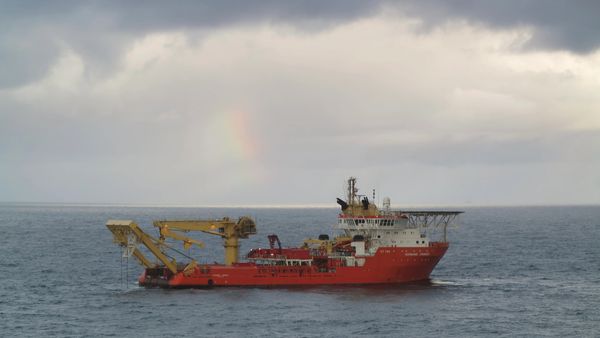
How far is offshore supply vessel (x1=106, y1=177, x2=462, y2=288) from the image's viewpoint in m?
73.8

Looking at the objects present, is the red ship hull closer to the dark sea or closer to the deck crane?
the deck crane

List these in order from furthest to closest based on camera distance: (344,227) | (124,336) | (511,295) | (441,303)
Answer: (344,227), (511,295), (441,303), (124,336)

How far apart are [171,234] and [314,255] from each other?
13.5 metres

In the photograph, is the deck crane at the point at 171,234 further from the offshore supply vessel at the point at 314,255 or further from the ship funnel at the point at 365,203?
the ship funnel at the point at 365,203

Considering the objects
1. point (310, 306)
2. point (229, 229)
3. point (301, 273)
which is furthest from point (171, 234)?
point (310, 306)

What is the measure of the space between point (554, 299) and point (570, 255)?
44799 millimetres

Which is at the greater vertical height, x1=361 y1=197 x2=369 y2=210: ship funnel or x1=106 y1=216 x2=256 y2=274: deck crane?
x1=361 y1=197 x2=369 y2=210: ship funnel

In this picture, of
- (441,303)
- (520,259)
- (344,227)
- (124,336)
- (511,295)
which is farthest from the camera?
(520,259)

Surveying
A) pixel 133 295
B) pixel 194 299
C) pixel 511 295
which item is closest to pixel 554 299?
pixel 511 295

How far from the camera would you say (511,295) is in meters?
72.2

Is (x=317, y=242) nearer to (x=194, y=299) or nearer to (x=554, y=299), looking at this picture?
(x=194, y=299)

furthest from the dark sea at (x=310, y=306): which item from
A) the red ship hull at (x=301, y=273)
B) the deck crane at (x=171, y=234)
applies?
the deck crane at (x=171, y=234)

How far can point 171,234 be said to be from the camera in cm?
7556

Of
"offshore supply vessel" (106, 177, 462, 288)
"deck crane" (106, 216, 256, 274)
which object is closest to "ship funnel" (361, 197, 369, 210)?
"offshore supply vessel" (106, 177, 462, 288)
